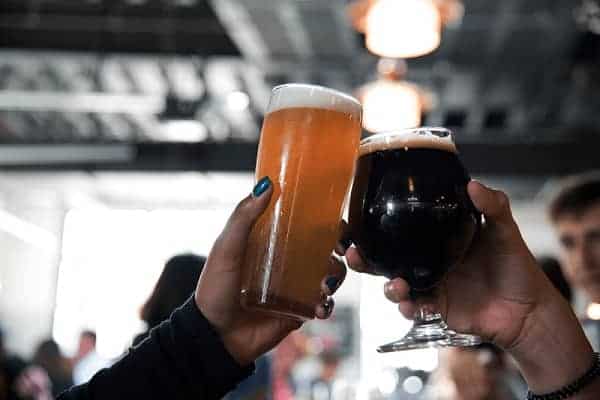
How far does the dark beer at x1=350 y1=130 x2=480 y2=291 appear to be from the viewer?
0.85 meters

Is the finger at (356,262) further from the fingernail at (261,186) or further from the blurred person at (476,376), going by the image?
the blurred person at (476,376)

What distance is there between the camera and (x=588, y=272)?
6.73ft

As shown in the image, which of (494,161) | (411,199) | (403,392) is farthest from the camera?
(494,161)

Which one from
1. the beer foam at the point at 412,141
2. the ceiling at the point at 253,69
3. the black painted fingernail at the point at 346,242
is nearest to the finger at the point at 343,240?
the black painted fingernail at the point at 346,242

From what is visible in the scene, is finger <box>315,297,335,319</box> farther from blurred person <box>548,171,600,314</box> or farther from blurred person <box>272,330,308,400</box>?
blurred person <box>272,330,308,400</box>

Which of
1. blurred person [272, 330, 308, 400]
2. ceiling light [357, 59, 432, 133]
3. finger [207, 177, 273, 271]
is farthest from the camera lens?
blurred person [272, 330, 308, 400]

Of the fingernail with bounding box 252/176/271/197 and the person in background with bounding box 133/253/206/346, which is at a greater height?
the fingernail with bounding box 252/176/271/197

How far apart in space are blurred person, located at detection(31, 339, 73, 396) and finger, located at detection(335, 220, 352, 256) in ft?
16.5

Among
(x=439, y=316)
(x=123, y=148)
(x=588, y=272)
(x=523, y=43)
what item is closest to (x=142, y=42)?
(x=123, y=148)

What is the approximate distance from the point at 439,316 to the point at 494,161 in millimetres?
6642

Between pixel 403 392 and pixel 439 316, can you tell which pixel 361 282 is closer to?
pixel 403 392

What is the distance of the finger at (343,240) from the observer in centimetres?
93

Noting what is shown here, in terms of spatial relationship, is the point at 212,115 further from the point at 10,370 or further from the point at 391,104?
the point at 391,104

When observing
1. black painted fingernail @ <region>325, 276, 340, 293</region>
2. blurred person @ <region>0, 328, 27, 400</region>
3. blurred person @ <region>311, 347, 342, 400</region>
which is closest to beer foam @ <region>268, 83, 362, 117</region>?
black painted fingernail @ <region>325, 276, 340, 293</region>
